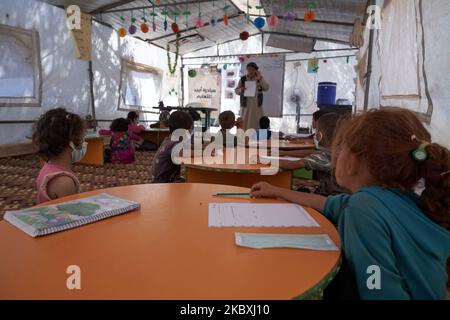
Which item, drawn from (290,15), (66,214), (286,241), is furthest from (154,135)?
(286,241)

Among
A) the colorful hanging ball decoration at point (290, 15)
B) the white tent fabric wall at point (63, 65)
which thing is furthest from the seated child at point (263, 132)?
the white tent fabric wall at point (63, 65)

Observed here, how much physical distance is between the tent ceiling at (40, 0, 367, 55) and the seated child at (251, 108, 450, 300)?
509 cm

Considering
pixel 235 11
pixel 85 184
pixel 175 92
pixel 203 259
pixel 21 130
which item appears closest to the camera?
pixel 203 259

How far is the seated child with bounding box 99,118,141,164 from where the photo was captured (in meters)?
4.80

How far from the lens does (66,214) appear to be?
0.90 metres

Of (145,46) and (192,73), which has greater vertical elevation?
(145,46)

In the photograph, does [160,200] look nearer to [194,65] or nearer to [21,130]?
[21,130]

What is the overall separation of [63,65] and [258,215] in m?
6.63

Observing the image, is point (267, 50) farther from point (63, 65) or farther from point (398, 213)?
point (398, 213)

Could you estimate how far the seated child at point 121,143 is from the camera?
4.80 m

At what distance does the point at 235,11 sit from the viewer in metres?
7.81

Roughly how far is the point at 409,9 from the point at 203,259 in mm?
2065

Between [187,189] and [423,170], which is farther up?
[423,170]
